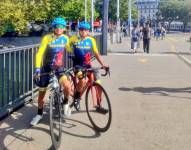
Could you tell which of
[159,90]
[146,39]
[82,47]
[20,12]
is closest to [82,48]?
[82,47]

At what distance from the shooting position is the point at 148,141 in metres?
6.68

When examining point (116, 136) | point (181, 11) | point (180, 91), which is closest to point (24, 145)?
point (116, 136)

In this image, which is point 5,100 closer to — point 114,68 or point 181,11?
point 114,68

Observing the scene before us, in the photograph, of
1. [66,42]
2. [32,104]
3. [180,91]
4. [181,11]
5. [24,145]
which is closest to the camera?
[24,145]

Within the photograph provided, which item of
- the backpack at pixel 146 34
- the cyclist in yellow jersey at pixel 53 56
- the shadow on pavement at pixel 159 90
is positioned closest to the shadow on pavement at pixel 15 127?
the cyclist in yellow jersey at pixel 53 56

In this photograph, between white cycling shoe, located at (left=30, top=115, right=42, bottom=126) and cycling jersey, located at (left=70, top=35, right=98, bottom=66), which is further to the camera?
cycling jersey, located at (left=70, top=35, right=98, bottom=66)

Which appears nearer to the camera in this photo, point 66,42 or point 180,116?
point 66,42

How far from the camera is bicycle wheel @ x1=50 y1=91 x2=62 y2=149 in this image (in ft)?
20.3

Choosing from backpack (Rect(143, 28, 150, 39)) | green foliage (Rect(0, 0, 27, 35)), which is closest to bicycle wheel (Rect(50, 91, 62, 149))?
backpack (Rect(143, 28, 150, 39))

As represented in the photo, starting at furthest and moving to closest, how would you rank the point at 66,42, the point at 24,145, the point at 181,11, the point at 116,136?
the point at 181,11 < the point at 66,42 < the point at 116,136 < the point at 24,145

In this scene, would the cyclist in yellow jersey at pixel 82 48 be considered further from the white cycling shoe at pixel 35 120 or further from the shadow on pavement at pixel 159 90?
the shadow on pavement at pixel 159 90

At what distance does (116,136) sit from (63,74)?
4.18 ft

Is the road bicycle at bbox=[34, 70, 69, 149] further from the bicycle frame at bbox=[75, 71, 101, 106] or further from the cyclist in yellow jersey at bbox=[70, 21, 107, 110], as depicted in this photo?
the cyclist in yellow jersey at bbox=[70, 21, 107, 110]

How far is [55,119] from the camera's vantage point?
21.0 ft
